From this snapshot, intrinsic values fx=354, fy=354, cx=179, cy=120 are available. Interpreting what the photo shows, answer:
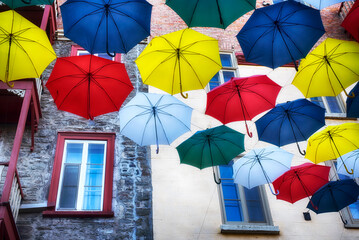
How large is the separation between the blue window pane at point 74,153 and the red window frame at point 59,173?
146 millimetres

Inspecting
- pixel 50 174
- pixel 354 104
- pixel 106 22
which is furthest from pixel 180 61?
pixel 50 174

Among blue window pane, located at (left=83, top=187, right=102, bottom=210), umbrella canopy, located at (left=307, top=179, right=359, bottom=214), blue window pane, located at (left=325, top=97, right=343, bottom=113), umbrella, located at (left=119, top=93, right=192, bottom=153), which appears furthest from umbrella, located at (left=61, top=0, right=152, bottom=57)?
blue window pane, located at (left=325, top=97, right=343, bottom=113)

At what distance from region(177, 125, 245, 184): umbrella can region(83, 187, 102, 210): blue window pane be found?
1.98 meters

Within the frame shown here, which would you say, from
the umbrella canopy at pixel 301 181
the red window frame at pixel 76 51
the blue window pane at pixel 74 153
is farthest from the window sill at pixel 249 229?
the red window frame at pixel 76 51

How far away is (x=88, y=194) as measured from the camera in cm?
750

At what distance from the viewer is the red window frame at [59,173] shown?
23.0 ft

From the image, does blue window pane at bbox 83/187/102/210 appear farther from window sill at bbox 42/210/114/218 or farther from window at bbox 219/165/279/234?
window at bbox 219/165/279/234

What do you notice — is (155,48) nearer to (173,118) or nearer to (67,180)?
(173,118)

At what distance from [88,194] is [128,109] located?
2.10 metres

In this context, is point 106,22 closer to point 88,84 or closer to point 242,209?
point 88,84

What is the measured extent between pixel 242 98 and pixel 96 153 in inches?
143

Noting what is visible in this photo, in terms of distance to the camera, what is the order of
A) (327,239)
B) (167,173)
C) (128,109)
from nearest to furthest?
1. (128,109)
2. (327,239)
3. (167,173)

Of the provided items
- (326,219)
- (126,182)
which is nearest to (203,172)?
(126,182)

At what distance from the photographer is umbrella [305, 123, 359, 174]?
7.04 m
